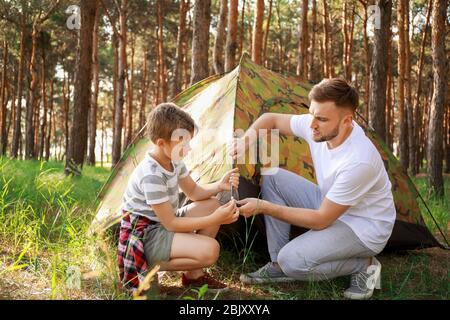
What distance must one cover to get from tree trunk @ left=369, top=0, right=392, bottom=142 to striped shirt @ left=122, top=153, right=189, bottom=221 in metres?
5.01

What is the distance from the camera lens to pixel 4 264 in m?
3.18

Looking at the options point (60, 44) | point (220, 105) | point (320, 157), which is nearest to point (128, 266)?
point (320, 157)

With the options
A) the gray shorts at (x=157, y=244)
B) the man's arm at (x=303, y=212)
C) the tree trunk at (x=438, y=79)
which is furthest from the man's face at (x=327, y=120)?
the tree trunk at (x=438, y=79)

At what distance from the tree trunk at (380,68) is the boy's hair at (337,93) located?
15.0 ft

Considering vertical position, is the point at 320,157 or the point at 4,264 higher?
the point at 320,157

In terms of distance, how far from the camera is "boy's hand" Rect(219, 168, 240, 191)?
284cm

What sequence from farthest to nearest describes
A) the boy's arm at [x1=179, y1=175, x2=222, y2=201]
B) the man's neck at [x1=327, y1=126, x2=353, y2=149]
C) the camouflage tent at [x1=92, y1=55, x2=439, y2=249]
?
1. the camouflage tent at [x1=92, y1=55, x2=439, y2=249]
2. the boy's arm at [x1=179, y1=175, x2=222, y2=201]
3. the man's neck at [x1=327, y1=126, x2=353, y2=149]

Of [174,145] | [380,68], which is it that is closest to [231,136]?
[174,145]

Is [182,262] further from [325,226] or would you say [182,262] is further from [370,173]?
[370,173]

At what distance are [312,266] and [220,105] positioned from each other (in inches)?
63.2

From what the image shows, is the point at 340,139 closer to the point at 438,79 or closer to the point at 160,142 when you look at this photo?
the point at 160,142

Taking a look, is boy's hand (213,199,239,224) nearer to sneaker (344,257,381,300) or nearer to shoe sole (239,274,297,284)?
shoe sole (239,274,297,284)

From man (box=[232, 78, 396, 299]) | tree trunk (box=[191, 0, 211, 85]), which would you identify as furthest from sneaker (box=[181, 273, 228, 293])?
tree trunk (box=[191, 0, 211, 85])

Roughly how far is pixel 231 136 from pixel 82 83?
182 inches
